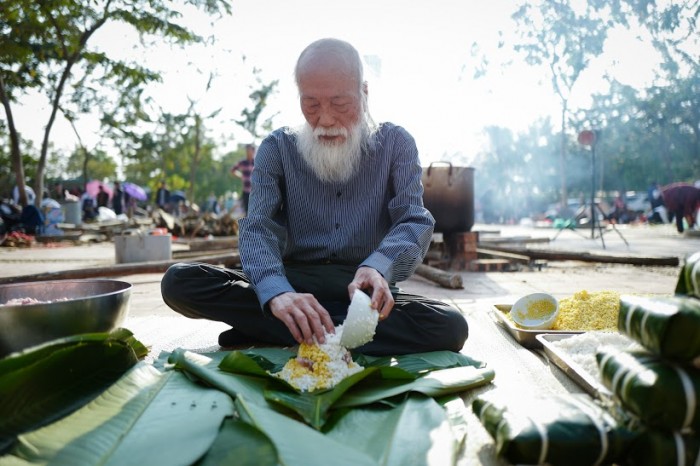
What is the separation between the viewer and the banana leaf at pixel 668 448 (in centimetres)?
92

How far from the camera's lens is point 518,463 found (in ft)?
3.38

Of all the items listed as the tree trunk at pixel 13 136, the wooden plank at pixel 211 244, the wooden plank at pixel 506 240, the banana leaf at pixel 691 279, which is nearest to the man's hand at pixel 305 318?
the banana leaf at pixel 691 279

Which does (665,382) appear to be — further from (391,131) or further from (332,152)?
(391,131)

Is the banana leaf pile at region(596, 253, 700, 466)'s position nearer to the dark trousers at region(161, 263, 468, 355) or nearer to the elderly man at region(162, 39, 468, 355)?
the elderly man at region(162, 39, 468, 355)

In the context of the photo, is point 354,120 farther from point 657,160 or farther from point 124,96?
point 657,160

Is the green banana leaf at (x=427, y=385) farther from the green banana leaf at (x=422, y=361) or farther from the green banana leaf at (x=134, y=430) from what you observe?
the green banana leaf at (x=134, y=430)

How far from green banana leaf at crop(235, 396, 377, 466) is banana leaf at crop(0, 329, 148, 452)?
45 cm

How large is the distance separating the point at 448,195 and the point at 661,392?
5084mm

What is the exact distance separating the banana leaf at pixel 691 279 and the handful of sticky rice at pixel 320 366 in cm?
90

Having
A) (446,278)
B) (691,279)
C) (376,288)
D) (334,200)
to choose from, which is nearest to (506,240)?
(446,278)

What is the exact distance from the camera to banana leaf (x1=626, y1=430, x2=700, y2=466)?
916mm

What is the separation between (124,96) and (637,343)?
22.6m

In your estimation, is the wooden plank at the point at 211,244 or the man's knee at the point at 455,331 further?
the wooden plank at the point at 211,244

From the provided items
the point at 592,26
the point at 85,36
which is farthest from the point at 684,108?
the point at 85,36
